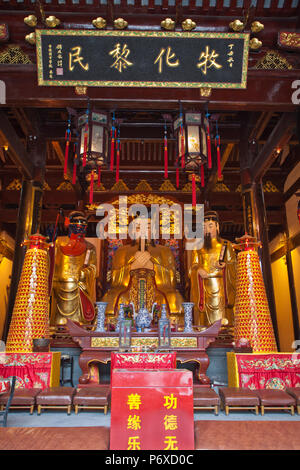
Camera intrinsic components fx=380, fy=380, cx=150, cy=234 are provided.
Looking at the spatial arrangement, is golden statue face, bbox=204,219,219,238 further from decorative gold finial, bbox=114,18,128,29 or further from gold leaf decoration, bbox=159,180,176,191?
decorative gold finial, bbox=114,18,128,29

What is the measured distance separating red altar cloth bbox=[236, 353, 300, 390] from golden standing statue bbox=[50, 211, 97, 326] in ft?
10.1

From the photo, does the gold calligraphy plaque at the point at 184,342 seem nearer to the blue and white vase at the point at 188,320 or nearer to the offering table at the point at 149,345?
the offering table at the point at 149,345

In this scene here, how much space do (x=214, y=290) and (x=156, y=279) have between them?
1.26m

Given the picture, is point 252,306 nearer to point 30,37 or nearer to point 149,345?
point 149,345

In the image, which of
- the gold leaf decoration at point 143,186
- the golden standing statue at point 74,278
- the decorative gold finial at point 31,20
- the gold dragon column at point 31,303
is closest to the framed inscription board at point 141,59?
the decorative gold finial at point 31,20

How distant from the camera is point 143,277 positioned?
7.42m

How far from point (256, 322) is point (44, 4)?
429 centimetres

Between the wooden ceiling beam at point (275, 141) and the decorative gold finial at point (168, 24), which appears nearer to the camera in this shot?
the decorative gold finial at point (168, 24)

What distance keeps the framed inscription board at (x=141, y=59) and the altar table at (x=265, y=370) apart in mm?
2954

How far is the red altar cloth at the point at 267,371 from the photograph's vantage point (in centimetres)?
398

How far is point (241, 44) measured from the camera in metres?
4.06

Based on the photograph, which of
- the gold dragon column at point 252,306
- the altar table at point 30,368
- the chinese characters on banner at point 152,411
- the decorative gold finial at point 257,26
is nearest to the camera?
the chinese characters on banner at point 152,411

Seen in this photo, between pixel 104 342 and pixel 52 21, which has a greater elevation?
pixel 52 21

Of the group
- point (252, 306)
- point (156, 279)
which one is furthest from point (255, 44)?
point (156, 279)
